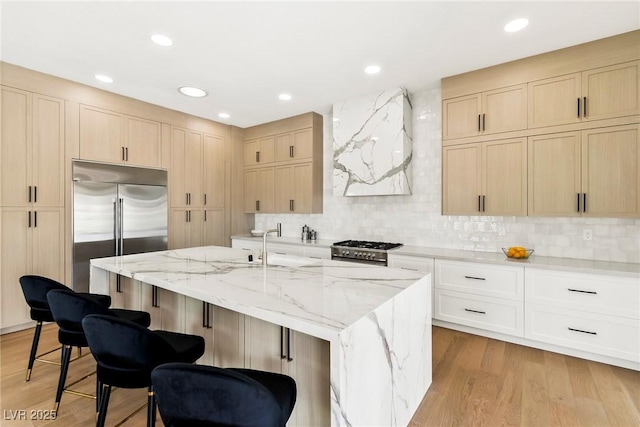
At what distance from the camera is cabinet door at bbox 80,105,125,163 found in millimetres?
3613

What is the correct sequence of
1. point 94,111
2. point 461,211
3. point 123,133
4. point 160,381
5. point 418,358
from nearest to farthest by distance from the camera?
point 160,381 → point 418,358 → point 461,211 → point 94,111 → point 123,133

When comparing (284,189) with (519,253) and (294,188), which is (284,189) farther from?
(519,253)

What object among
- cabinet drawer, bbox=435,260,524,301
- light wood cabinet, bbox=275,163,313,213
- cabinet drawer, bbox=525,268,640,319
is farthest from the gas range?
cabinet drawer, bbox=525,268,640,319

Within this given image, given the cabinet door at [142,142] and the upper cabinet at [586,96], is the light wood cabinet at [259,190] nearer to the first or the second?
the cabinet door at [142,142]

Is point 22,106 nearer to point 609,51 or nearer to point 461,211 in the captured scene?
point 461,211

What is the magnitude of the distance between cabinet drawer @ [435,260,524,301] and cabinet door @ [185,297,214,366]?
92.3 inches

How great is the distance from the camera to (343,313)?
1286 millimetres

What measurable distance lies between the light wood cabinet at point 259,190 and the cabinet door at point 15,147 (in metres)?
2.89

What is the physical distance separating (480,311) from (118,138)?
15.6 feet

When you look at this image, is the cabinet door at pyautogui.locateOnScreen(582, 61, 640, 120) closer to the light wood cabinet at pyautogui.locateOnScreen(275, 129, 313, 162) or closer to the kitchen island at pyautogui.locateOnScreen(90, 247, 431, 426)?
the kitchen island at pyautogui.locateOnScreen(90, 247, 431, 426)

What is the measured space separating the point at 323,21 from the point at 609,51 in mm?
2488

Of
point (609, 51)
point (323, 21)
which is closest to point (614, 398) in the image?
point (609, 51)

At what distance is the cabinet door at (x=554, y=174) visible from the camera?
9.07 ft

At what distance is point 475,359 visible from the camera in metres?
2.62
